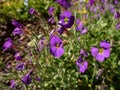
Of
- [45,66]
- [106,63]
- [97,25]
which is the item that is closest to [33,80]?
[45,66]

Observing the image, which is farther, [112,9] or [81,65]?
[112,9]

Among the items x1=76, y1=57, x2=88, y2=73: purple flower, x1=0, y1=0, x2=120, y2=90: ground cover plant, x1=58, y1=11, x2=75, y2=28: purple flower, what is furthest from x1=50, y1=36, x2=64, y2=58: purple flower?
x1=76, y1=57, x2=88, y2=73: purple flower

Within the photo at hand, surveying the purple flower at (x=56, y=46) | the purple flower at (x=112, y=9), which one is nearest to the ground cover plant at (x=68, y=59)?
the purple flower at (x=56, y=46)

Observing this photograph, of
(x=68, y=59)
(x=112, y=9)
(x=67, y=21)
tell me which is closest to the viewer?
(x=67, y=21)

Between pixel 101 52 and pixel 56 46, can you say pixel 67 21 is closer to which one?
pixel 56 46

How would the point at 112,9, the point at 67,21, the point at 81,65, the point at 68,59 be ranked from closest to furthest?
the point at 67,21
the point at 81,65
the point at 68,59
the point at 112,9

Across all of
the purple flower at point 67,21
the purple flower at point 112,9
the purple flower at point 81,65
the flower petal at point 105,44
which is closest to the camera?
the purple flower at point 67,21

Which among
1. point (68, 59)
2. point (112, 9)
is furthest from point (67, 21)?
point (112, 9)

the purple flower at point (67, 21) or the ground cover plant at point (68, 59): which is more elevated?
the purple flower at point (67, 21)

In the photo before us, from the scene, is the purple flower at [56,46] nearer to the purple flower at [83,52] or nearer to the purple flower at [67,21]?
the purple flower at [67,21]
